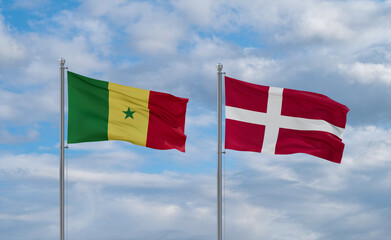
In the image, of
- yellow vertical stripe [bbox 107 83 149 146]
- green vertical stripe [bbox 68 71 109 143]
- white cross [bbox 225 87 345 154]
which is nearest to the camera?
green vertical stripe [bbox 68 71 109 143]

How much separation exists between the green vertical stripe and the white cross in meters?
4.22

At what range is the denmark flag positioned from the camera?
20406 millimetres

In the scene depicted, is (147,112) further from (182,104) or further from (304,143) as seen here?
(304,143)

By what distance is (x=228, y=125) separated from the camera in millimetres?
20266

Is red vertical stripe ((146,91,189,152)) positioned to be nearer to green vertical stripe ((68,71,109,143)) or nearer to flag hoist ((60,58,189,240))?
flag hoist ((60,58,189,240))

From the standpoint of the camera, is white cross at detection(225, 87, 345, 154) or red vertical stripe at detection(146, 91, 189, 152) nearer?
white cross at detection(225, 87, 345, 154)

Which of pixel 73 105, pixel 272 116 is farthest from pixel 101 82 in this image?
pixel 272 116

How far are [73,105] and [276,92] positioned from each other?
23.0 feet

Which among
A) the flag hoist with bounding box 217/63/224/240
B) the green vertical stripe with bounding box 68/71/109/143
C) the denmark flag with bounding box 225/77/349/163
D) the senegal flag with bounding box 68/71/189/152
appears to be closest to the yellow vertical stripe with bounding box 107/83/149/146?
the senegal flag with bounding box 68/71/189/152

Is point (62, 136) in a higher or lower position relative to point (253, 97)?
lower

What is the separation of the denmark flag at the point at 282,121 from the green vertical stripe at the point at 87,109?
420 centimetres

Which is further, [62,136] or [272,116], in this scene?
[272,116]

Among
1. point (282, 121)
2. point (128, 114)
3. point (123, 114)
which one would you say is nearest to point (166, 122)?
point (128, 114)

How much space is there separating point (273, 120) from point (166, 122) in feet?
12.3
